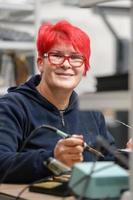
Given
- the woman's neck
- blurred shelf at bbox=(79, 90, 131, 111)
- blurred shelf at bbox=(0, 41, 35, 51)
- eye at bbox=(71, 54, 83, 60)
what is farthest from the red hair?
blurred shelf at bbox=(0, 41, 35, 51)

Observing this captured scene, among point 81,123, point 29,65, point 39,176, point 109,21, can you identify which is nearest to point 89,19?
point 109,21

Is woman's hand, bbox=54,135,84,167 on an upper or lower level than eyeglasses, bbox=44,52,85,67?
lower

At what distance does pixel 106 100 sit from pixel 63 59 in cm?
86

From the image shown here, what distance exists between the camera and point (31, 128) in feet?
6.36

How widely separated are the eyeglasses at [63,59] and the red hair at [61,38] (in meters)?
0.02

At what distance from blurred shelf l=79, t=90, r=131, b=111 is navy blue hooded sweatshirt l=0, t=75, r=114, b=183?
0.50 m

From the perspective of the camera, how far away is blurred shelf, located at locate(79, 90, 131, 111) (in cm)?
109

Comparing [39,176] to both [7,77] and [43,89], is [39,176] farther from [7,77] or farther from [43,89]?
[7,77]

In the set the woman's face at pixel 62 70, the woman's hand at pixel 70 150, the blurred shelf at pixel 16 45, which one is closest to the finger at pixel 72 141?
the woman's hand at pixel 70 150

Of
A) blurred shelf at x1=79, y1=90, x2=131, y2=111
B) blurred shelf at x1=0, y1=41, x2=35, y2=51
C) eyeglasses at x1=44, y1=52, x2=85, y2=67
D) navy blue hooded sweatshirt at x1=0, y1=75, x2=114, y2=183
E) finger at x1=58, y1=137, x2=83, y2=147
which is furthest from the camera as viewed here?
blurred shelf at x1=0, y1=41, x2=35, y2=51

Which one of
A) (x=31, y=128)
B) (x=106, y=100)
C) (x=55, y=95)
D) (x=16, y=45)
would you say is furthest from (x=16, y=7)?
(x=106, y=100)

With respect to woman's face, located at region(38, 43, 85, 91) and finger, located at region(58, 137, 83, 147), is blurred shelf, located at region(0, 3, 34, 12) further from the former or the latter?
finger, located at region(58, 137, 83, 147)

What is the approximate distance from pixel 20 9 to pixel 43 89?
1.58 m

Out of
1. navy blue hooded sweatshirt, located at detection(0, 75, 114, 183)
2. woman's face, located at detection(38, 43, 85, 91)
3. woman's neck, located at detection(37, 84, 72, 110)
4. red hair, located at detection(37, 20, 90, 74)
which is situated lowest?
navy blue hooded sweatshirt, located at detection(0, 75, 114, 183)
